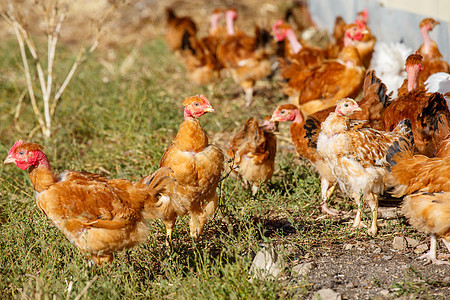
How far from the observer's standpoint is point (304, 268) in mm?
3701

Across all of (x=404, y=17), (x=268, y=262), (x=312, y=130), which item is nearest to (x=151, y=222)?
(x=268, y=262)

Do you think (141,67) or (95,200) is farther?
(141,67)

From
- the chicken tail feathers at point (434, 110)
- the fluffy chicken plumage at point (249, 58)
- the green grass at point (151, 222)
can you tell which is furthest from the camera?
the fluffy chicken plumage at point (249, 58)

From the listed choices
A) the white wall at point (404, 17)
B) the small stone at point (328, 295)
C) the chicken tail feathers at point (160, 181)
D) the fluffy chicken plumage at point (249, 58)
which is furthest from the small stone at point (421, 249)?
the fluffy chicken plumage at point (249, 58)

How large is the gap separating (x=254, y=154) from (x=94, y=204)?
1974 millimetres

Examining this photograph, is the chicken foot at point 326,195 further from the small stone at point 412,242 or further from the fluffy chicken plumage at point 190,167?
the fluffy chicken plumage at point 190,167

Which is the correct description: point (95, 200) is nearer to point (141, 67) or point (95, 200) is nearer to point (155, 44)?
point (141, 67)

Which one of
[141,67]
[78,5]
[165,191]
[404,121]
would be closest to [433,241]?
[404,121]

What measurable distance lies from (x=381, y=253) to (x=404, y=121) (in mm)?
1242

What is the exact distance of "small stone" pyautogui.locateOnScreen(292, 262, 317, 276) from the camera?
3.66 m

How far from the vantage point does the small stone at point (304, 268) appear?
366cm

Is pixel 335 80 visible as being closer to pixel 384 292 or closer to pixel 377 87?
pixel 377 87

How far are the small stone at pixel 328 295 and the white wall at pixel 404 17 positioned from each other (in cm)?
402

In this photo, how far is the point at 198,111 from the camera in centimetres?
421
